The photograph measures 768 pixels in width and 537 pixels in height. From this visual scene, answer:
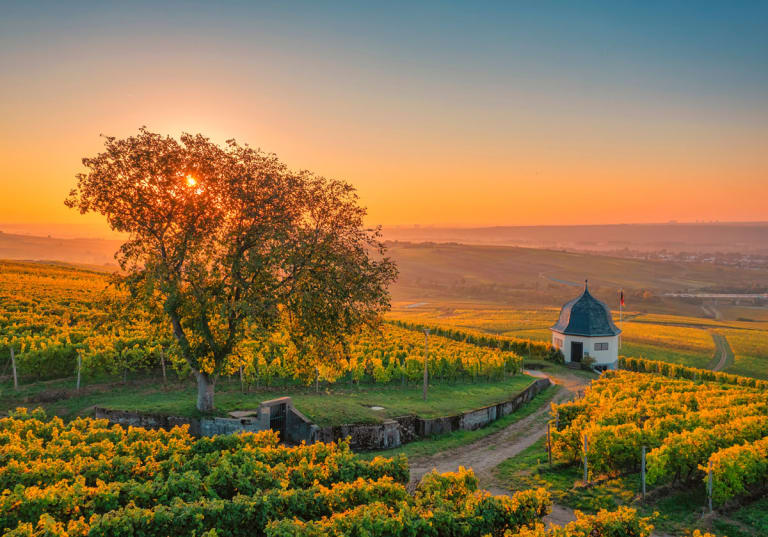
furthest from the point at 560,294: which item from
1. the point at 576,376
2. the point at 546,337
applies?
the point at 576,376

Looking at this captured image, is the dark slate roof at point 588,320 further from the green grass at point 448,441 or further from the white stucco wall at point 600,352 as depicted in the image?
the green grass at point 448,441

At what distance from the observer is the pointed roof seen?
5000 centimetres

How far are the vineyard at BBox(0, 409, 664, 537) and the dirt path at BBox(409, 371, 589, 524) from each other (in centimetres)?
476

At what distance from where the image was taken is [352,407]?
84.8ft

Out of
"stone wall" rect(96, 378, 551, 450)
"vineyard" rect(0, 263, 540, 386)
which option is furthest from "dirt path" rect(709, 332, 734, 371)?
"stone wall" rect(96, 378, 551, 450)

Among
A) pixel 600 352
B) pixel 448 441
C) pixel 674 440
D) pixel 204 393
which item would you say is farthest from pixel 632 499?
pixel 600 352

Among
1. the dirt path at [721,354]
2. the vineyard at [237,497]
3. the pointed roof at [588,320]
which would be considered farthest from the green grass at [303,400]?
the dirt path at [721,354]

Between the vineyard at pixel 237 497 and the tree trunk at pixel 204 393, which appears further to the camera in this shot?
the tree trunk at pixel 204 393

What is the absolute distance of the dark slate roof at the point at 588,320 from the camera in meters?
50.0

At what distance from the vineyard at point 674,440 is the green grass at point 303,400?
7.41 meters

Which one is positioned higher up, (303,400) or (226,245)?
(226,245)

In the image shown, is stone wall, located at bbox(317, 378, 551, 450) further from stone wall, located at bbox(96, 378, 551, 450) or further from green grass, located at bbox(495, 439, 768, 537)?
green grass, located at bbox(495, 439, 768, 537)

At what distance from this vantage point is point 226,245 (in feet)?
71.3

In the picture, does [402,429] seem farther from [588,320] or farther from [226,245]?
[588,320]
